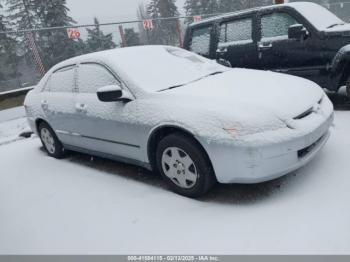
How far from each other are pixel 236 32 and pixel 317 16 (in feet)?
4.50

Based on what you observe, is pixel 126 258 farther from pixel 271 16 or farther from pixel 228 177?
pixel 271 16

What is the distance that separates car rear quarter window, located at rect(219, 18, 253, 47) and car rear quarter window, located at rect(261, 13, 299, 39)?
0.82 feet

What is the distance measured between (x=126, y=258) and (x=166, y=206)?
765mm

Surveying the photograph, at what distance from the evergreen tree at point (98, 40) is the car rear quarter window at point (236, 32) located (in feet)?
16.8

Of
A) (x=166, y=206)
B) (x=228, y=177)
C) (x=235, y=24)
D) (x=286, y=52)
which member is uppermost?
(x=235, y=24)

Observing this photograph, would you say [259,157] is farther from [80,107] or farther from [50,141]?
[50,141]

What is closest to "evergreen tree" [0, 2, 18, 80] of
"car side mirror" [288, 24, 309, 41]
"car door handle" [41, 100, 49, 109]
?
"car door handle" [41, 100, 49, 109]

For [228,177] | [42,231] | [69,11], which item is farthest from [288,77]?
[69,11]

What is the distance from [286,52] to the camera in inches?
228

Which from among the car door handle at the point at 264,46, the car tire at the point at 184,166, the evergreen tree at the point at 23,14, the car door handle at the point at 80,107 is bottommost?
the car tire at the point at 184,166

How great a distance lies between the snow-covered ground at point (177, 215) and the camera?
2791 mm

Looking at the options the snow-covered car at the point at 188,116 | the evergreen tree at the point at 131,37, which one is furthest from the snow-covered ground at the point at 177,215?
the evergreen tree at the point at 131,37

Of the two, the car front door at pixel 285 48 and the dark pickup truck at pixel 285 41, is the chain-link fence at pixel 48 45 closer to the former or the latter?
the dark pickup truck at pixel 285 41

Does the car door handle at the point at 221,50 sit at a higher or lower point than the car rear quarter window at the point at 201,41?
lower
